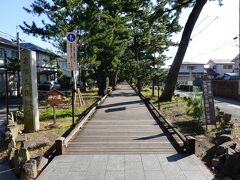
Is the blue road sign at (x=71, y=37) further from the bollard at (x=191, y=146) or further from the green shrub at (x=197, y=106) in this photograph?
the bollard at (x=191, y=146)

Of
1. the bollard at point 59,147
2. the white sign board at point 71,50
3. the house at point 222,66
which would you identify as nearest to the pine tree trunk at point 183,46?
the white sign board at point 71,50

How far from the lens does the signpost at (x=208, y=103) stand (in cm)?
1246

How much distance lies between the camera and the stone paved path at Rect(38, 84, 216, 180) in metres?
6.41

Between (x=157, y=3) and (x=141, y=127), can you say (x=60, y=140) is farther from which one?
(x=157, y=3)

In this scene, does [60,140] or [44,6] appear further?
[44,6]

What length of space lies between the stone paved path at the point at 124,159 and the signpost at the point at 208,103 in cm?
242

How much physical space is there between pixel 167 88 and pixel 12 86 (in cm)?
2390

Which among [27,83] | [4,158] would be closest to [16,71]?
[27,83]

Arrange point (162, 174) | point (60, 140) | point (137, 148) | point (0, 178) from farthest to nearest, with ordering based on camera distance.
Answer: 1. point (137, 148)
2. point (60, 140)
3. point (0, 178)
4. point (162, 174)

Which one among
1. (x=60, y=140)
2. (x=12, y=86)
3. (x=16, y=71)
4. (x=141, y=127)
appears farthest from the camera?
(x=12, y=86)

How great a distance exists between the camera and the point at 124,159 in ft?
24.3

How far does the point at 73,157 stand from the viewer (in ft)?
25.1

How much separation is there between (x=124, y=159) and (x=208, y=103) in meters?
6.27

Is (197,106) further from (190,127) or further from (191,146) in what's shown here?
(191,146)
